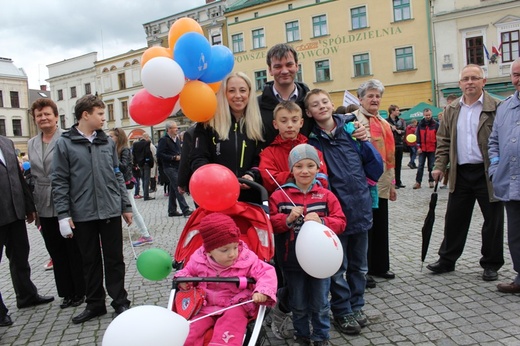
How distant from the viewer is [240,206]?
3.29 metres

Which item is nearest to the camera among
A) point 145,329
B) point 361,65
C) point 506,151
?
point 145,329

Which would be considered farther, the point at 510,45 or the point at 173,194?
the point at 510,45

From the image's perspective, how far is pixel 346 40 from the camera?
107ft

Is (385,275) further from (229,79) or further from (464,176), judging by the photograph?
(229,79)

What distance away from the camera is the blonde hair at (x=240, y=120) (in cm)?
359

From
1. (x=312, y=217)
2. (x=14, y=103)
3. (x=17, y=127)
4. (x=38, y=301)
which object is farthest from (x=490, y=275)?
(x=14, y=103)

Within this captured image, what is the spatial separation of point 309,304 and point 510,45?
30165 mm

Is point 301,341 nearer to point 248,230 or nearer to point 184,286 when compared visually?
point 248,230

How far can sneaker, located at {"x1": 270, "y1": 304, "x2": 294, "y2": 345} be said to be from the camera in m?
3.66

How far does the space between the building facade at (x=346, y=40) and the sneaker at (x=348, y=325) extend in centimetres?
2875

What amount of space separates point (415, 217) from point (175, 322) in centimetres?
694

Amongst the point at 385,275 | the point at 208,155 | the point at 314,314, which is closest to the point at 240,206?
the point at 208,155

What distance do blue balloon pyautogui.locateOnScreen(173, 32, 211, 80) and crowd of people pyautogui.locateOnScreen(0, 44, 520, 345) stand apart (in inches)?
10.3

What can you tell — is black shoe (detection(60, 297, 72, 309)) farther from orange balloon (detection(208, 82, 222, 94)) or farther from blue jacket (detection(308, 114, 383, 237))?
blue jacket (detection(308, 114, 383, 237))
